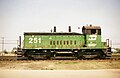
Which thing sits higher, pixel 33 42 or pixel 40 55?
pixel 33 42

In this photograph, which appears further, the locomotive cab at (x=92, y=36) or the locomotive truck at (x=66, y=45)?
the locomotive cab at (x=92, y=36)

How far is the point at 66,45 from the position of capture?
1670cm

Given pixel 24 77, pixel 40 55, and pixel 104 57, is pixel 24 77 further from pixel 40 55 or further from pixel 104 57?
pixel 104 57

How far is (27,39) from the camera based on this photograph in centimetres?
1672

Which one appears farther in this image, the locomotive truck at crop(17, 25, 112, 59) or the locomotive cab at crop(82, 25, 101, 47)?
the locomotive cab at crop(82, 25, 101, 47)

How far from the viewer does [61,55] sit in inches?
649

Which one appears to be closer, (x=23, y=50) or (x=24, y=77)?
(x=24, y=77)

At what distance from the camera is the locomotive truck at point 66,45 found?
1636 cm

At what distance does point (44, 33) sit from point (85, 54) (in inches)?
161

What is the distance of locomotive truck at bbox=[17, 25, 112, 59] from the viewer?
53.7 ft

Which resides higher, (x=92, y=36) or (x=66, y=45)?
(x=92, y=36)

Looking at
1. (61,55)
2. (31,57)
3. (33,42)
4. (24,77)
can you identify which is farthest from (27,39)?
(24,77)

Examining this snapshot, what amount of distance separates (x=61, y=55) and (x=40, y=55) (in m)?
1.82

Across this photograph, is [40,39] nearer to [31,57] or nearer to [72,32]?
[31,57]
